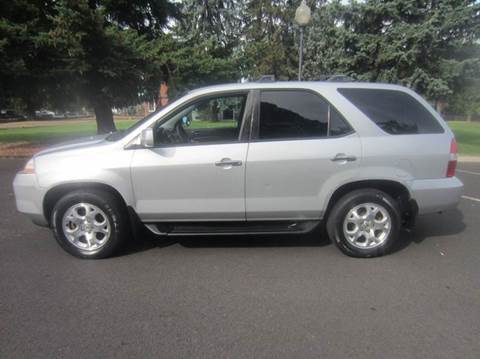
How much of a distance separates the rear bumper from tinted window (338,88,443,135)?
0.56 meters

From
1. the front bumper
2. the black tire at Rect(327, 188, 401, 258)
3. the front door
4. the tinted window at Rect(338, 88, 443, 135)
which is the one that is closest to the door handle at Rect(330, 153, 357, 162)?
the black tire at Rect(327, 188, 401, 258)

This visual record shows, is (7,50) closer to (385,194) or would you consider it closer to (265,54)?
(385,194)

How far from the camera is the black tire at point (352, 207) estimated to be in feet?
13.8

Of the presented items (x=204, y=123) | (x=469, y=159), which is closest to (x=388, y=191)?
(x=204, y=123)

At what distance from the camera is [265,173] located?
162 inches

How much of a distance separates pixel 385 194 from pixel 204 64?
13.1m

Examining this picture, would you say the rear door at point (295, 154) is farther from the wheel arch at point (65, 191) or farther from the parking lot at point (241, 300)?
the wheel arch at point (65, 191)

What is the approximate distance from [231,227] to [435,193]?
225cm

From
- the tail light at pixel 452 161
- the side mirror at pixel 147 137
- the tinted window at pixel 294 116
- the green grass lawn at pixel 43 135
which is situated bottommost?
the green grass lawn at pixel 43 135

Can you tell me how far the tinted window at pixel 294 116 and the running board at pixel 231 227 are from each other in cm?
95

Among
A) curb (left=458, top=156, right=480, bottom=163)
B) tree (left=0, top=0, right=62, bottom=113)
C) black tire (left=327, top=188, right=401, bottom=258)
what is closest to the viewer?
black tire (left=327, top=188, right=401, bottom=258)

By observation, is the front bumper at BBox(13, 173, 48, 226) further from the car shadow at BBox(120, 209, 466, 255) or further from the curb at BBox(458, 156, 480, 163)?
the curb at BBox(458, 156, 480, 163)

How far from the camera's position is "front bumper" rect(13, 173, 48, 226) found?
4.20 m

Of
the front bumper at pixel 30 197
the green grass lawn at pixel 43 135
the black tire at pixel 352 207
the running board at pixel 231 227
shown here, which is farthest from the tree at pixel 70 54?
the black tire at pixel 352 207
